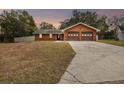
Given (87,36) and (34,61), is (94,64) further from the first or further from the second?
(34,61)

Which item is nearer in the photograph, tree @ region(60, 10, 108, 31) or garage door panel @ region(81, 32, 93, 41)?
tree @ region(60, 10, 108, 31)

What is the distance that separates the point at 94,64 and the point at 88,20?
3.27 ft

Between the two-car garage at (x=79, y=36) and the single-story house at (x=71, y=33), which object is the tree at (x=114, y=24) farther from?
the two-car garage at (x=79, y=36)

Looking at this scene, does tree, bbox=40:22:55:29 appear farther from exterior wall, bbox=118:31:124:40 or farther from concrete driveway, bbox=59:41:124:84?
exterior wall, bbox=118:31:124:40

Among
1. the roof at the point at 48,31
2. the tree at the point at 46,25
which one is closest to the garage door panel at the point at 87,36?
the roof at the point at 48,31

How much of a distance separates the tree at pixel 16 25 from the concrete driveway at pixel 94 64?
3.16 feet

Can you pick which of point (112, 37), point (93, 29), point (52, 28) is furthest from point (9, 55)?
point (112, 37)

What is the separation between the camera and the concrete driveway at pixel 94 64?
5047mm

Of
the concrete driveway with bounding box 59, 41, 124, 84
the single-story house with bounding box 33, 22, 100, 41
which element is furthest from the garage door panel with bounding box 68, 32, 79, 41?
the concrete driveway with bounding box 59, 41, 124, 84

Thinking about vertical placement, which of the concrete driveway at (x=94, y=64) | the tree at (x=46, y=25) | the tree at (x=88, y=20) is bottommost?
the concrete driveway at (x=94, y=64)

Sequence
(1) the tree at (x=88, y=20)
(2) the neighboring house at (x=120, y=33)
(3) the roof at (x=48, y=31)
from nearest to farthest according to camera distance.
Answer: (1) the tree at (x=88, y=20) → (2) the neighboring house at (x=120, y=33) → (3) the roof at (x=48, y=31)

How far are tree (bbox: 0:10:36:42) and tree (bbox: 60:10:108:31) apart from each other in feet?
2.27

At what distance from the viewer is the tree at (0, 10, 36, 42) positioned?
5.59 m
